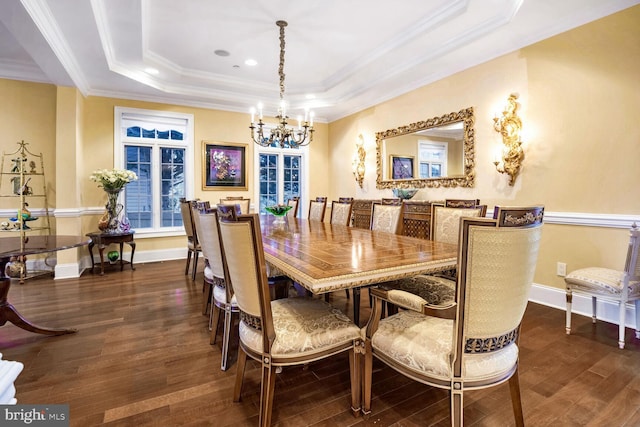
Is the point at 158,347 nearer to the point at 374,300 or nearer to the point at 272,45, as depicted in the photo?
the point at 374,300

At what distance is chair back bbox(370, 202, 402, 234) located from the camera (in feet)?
9.42

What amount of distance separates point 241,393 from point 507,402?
1.44 metres

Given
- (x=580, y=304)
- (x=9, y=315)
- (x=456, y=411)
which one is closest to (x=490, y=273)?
(x=456, y=411)

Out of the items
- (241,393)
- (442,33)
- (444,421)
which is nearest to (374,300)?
(444,421)

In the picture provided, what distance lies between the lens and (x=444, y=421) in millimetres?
1501

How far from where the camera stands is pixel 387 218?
9.78 ft

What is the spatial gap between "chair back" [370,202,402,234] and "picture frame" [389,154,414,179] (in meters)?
1.76

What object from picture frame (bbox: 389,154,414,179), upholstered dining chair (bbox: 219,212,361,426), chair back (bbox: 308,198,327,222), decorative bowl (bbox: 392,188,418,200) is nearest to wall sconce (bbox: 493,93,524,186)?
decorative bowl (bbox: 392,188,418,200)

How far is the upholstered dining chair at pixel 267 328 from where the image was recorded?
4.36 feet

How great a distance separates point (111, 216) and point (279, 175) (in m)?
2.92

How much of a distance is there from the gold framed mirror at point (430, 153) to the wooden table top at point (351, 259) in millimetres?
2135

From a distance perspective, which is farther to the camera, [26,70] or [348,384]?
[26,70]

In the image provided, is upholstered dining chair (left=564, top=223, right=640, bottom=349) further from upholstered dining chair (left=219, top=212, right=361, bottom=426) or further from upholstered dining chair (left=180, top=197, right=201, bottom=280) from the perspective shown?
upholstered dining chair (left=180, top=197, right=201, bottom=280)

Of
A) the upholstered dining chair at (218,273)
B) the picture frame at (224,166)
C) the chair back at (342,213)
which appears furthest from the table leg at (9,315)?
the picture frame at (224,166)
